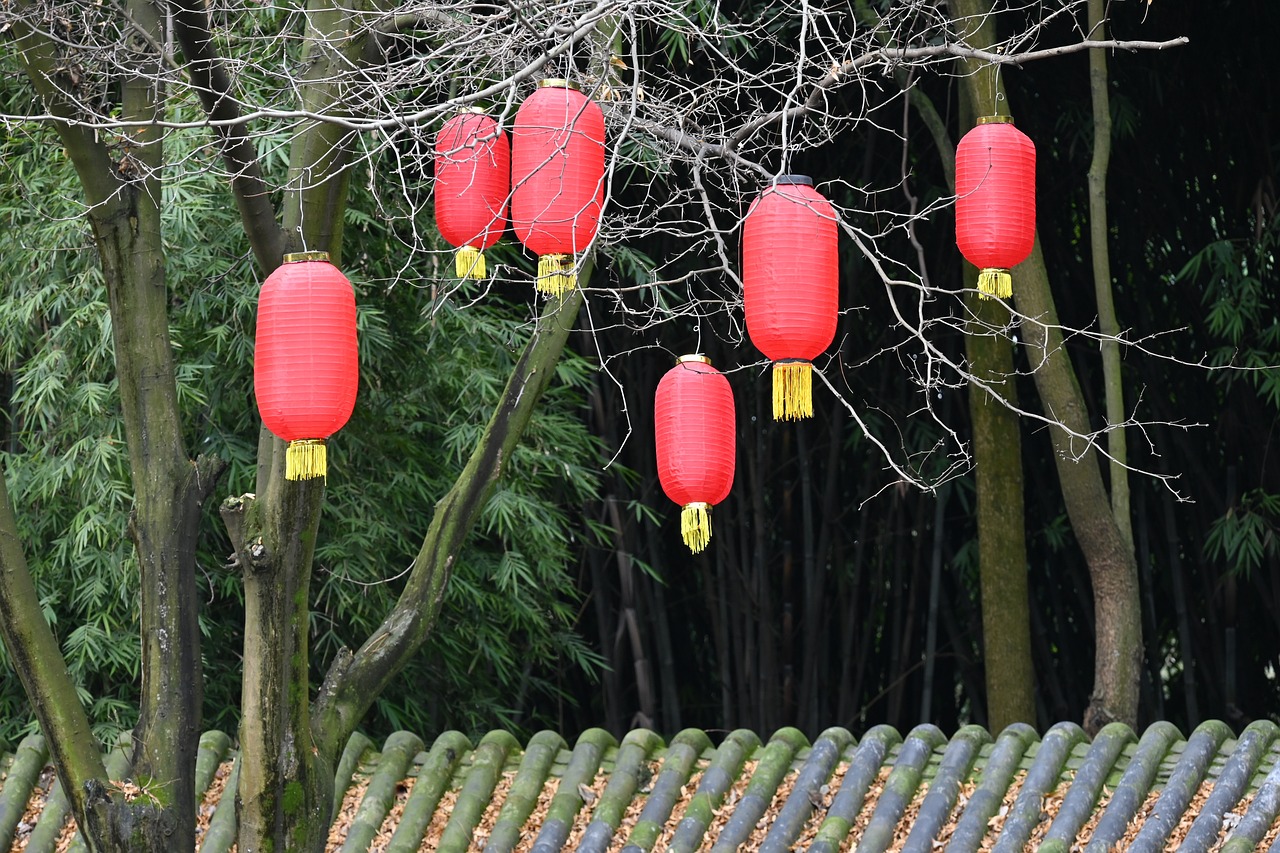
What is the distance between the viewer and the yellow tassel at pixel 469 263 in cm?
301

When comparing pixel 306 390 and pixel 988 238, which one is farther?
pixel 988 238

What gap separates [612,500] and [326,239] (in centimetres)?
268

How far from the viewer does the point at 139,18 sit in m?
3.31

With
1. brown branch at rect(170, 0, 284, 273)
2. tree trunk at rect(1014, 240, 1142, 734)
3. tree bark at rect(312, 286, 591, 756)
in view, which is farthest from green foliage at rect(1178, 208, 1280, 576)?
brown branch at rect(170, 0, 284, 273)

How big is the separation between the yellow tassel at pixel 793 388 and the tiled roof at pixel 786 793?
4.01ft

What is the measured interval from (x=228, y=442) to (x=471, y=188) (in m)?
1.77

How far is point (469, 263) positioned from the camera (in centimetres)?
303

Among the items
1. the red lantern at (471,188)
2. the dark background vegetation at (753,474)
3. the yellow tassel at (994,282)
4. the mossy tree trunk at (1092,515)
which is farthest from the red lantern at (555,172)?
the mossy tree trunk at (1092,515)

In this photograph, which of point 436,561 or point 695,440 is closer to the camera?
point 695,440

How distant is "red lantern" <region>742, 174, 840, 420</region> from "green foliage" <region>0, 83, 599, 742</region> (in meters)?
1.76

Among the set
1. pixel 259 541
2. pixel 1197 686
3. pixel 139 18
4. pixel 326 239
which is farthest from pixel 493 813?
pixel 1197 686

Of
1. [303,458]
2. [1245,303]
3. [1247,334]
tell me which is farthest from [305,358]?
[1247,334]

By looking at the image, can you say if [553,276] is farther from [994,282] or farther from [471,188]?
[994,282]

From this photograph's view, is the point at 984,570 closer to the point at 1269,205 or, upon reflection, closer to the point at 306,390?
the point at 1269,205
